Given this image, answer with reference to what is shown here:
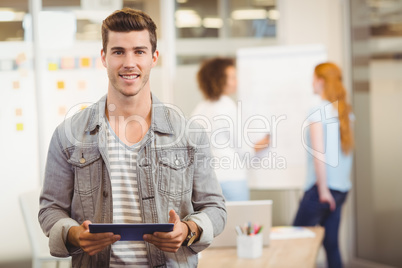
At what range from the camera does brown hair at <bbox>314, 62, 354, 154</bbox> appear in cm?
367

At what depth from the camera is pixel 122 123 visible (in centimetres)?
171

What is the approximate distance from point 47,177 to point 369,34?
3925mm

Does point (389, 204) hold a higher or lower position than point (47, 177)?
lower

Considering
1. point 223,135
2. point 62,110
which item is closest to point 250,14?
point 62,110

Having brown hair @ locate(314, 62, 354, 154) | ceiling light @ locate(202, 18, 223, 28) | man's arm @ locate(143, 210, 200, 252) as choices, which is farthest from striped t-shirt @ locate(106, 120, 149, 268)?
ceiling light @ locate(202, 18, 223, 28)

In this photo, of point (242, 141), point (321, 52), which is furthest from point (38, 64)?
point (321, 52)

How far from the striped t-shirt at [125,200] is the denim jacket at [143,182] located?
0.02m

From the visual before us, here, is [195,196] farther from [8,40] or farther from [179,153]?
[8,40]

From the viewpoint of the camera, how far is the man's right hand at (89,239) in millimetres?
1569

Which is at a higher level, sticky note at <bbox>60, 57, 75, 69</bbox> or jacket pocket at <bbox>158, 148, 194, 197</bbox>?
sticky note at <bbox>60, 57, 75, 69</bbox>

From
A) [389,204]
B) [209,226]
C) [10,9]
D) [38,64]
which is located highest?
[10,9]

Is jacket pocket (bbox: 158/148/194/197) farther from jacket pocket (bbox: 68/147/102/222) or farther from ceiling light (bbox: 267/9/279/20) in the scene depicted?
ceiling light (bbox: 267/9/279/20)

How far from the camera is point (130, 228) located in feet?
5.05

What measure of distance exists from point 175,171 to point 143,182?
11cm
